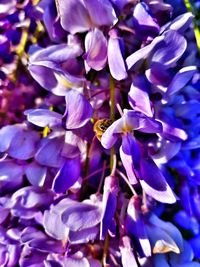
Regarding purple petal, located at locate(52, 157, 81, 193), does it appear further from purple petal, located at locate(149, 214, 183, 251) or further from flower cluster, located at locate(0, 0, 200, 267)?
purple petal, located at locate(149, 214, 183, 251)

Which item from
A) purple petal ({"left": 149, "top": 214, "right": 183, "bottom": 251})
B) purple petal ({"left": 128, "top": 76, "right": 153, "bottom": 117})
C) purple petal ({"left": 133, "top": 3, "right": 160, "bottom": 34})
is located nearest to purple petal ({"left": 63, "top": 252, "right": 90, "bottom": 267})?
purple petal ({"left": 149, "top": 214, "right": 183, "bottom": 251})

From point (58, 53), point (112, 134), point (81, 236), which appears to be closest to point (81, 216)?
point (81, 236)

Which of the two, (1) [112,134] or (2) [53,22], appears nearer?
(1) [112,134]

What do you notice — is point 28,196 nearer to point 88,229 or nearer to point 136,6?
point 88,229

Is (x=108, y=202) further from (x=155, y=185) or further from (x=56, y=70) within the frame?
(x=56, y=70)

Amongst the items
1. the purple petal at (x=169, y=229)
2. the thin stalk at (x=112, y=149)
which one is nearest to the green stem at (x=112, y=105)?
the thin stalk at (x=112, y=149)

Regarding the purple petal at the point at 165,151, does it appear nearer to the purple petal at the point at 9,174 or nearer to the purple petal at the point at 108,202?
the purple petal at the point at 108,202

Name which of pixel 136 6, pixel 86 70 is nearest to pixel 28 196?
pixel 86 70
